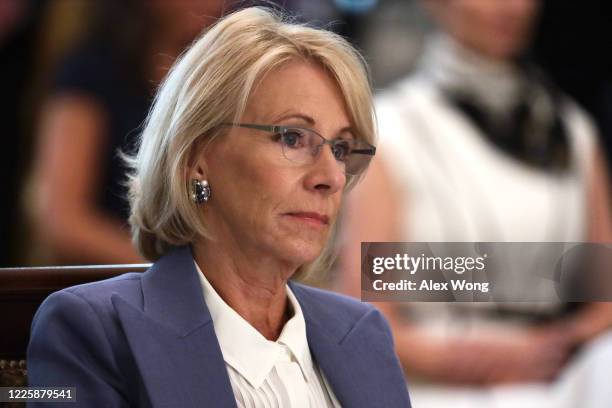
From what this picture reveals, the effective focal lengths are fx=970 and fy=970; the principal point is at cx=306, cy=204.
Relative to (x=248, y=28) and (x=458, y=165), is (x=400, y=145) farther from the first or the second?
(x=248, y=28)

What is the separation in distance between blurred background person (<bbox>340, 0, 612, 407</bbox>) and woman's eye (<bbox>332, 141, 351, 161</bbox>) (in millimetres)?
1248

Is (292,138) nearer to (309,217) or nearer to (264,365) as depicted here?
(309,217)

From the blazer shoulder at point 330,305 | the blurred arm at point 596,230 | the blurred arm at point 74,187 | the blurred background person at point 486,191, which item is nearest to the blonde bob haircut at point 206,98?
the blazer shoulder at point 330,305

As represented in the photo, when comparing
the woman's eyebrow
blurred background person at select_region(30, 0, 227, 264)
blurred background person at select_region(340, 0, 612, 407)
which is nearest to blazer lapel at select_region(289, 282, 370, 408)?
the woman's eyebrow

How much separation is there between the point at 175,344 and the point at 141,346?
0.21ft

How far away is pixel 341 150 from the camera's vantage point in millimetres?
1760

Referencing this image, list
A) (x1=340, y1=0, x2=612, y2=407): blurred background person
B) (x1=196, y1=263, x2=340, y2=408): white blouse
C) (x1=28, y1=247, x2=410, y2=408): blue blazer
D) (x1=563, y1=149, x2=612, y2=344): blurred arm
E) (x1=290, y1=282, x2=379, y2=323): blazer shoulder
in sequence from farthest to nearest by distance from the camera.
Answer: (x1=563, y1=149, x2=612, y2=344): blurred arm, (x1=340, y1=0, x2=612, y2=407): blurred background person, (x1=290, y1=282, x2=379, y2=323): blazer shoulder, (x1=196, y1=263, x2=340, y2=408): white blouse, (x1=28, y1=247, x2=410, y2=408): blue blazer

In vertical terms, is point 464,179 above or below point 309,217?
above

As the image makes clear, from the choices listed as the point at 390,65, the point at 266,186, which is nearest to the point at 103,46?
the point at 390,65

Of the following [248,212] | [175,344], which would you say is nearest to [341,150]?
[248,212]

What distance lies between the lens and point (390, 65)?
3.18 meters

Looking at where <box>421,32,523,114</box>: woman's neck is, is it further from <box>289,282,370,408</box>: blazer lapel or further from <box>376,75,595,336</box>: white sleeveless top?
<box>289,282,370,408</box>: blazer lapel

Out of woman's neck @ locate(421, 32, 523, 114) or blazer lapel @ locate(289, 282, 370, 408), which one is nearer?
blazer lapel @ locate(289, 282, 370, 408)

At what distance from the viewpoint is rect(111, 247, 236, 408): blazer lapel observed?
1480mm
